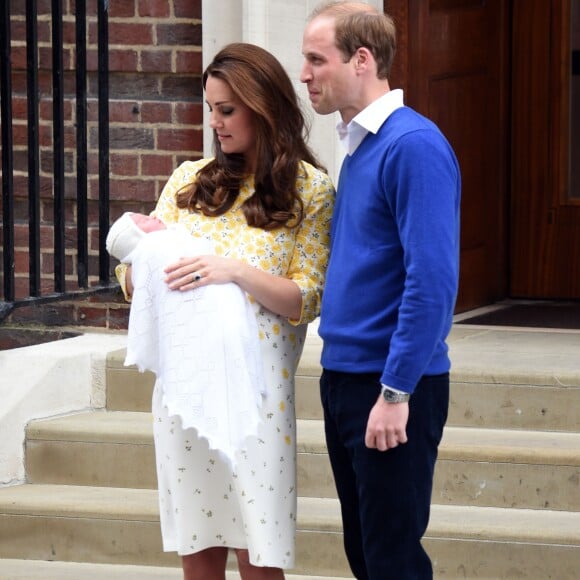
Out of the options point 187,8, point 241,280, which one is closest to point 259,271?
point 241,280

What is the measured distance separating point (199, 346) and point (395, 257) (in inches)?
18.2

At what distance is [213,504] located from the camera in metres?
3.17

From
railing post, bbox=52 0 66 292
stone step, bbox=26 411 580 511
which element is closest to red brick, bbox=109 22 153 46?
railing post, bbox=52 0 66 292

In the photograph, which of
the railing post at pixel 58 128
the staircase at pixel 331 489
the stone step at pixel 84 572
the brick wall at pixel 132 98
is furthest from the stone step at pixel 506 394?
the brick wall at pixel 132 98

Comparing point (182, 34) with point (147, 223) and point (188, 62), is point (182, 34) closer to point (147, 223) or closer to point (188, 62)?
point (188, 62)

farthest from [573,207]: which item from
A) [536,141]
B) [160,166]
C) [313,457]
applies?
[313,457]

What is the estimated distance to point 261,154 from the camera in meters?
3.10

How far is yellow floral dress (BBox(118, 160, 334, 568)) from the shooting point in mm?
3125

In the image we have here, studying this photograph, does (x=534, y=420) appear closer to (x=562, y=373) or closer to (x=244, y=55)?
(x=562, y=373)

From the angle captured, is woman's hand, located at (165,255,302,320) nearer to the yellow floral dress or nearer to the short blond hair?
the yellow floral dress

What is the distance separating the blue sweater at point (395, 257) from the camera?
2701 mm

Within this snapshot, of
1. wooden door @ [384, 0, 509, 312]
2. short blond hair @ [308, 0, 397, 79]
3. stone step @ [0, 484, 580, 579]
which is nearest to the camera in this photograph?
short blond hair @ [308, 0, 397, 79]

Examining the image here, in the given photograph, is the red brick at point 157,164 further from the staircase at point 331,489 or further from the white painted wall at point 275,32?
the staircase at point 331,489

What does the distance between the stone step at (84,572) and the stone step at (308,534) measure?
3 centimetres
